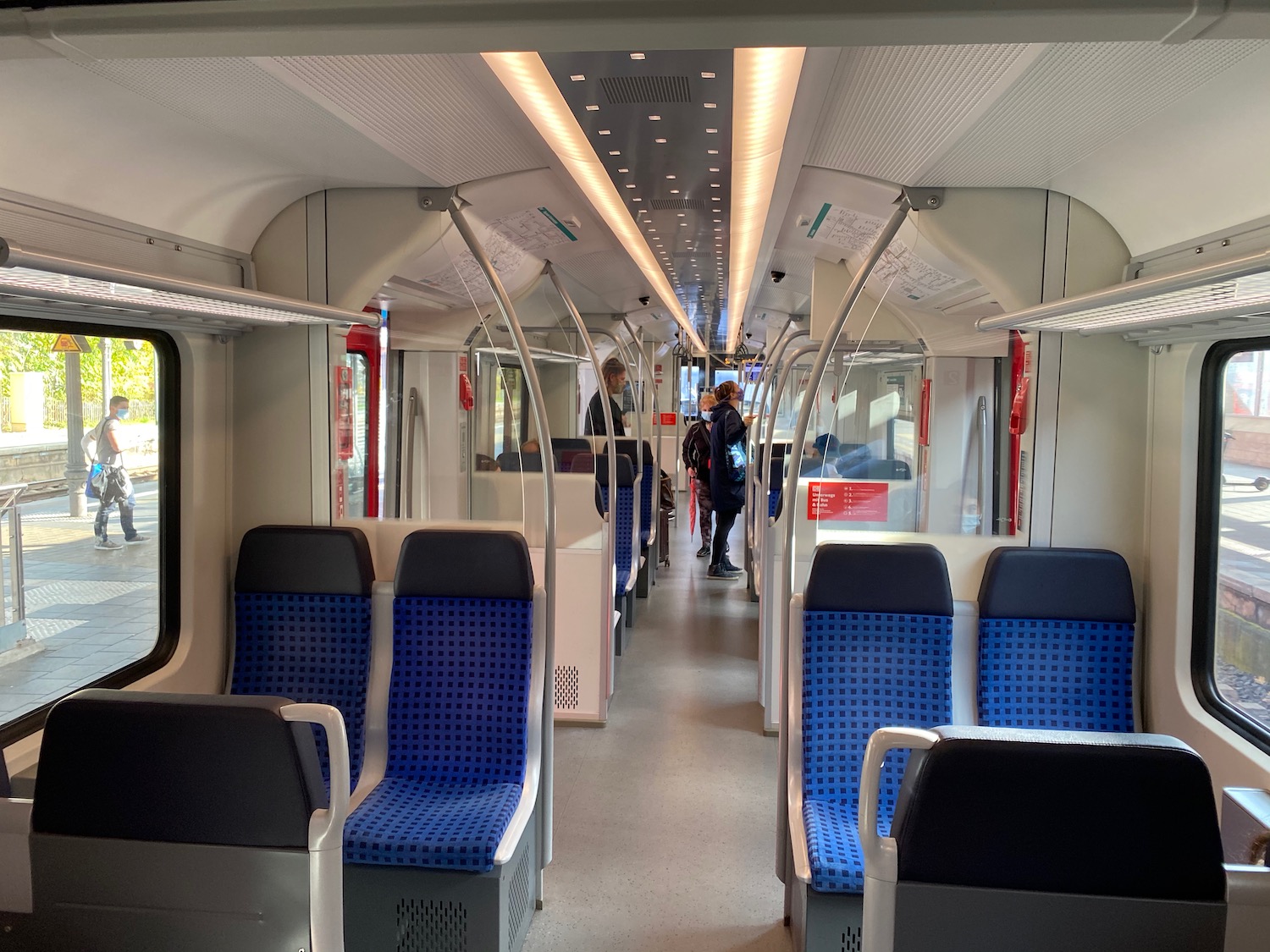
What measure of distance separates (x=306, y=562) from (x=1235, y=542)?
2986mm

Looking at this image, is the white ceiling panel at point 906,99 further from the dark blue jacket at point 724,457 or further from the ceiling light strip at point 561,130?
the dark blue jacket at point 724,457

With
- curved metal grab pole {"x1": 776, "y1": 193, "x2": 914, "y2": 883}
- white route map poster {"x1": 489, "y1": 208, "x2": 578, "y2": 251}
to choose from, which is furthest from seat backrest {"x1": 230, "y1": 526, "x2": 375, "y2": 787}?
white route map poster {"x1": 489, "y1": 208, "x2": 578, "y2": 251}

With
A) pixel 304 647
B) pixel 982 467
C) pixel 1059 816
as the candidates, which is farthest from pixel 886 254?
pixel 1059 816

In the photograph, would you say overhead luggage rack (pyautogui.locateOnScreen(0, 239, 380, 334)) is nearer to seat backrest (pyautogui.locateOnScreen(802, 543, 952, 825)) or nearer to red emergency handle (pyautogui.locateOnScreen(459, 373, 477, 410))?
red emergency handle (pyautogui.locateOnScreen(459, 373, 477, 410))

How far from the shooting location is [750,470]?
7.31 meters

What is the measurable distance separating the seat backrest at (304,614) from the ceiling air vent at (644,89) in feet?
5.86

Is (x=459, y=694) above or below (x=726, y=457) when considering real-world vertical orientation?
below

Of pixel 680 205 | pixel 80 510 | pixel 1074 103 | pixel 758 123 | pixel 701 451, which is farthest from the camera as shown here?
pixel 701 451

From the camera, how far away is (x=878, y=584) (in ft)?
9.80

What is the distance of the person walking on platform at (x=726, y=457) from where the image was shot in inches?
304

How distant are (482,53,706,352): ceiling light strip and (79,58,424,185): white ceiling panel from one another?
19.2 inches

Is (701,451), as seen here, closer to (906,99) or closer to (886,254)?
(886,254)

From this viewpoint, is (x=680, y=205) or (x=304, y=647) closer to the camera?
(x=304, y=647)

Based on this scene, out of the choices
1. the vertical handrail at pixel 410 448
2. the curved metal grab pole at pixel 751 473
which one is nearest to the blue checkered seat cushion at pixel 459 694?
the vertical handrail at pixel 410 448
